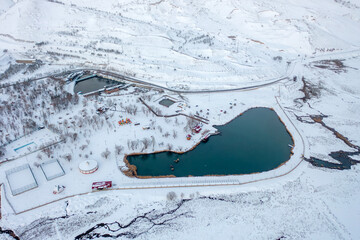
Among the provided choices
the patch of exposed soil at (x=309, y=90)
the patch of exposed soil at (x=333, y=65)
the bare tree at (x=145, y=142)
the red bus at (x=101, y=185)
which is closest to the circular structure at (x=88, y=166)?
the red bus at (x=101, y=185)

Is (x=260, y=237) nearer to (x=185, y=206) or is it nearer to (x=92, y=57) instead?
(x=185, y=206)

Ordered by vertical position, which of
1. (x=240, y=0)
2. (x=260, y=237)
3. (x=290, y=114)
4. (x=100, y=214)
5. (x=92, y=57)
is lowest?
(x=260, y=237)

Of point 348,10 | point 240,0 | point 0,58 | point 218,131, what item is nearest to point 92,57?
point 0,58

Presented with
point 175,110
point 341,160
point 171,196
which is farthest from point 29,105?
point 341,160

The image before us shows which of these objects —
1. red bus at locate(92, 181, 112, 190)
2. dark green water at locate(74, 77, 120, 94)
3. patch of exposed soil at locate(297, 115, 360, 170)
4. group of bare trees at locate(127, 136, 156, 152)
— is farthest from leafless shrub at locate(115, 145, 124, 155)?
patch of exposed soil at locate(297, 115, 360, 170)

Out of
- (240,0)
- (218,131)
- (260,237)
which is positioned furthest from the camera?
(240,0)

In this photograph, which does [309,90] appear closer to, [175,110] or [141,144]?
[175,110]
